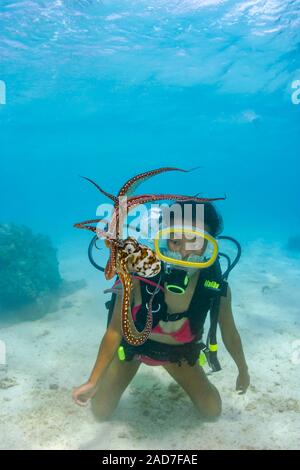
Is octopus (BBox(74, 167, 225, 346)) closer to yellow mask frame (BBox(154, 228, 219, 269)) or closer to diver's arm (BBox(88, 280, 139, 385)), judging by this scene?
yellow mask frame (BBox(154, 228, 219, 269))

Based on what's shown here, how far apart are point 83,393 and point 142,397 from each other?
5.81 ft

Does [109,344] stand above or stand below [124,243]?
A: below

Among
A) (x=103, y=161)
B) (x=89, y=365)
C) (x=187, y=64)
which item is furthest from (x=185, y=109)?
(x=103, y=161)

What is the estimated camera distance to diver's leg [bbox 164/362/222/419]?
435cm

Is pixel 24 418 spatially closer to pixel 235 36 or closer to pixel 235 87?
pixel 235 36

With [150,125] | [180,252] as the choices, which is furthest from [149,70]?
[180,252]

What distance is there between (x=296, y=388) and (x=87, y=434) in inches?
132

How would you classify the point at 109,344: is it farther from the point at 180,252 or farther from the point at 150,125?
the point at 150,125

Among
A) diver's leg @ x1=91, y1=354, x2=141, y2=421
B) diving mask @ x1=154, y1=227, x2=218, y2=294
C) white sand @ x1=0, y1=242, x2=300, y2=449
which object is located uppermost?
diving mask @ x1=154, y1=227, x2=218, y2=294

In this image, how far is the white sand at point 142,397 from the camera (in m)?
4.00

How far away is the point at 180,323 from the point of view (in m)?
Result: 4.34

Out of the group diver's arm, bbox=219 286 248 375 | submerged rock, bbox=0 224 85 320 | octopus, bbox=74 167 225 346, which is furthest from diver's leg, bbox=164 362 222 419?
submerged rock, bbox=0 224 85 320

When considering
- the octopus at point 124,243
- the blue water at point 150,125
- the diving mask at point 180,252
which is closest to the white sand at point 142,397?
the blue water at point 150,125

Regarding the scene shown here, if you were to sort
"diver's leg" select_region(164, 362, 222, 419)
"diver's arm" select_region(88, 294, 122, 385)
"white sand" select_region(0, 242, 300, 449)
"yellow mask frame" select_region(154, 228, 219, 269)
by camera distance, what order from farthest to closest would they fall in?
"diver's leg" select_region(164, 362, 222, 419)
"white sand" select_region(0, 242, 300, 449)
"diver's arm" select_region(88, 294, 122, 385)
"yellow mask frame" select_region(154, 228, 219, 269)
